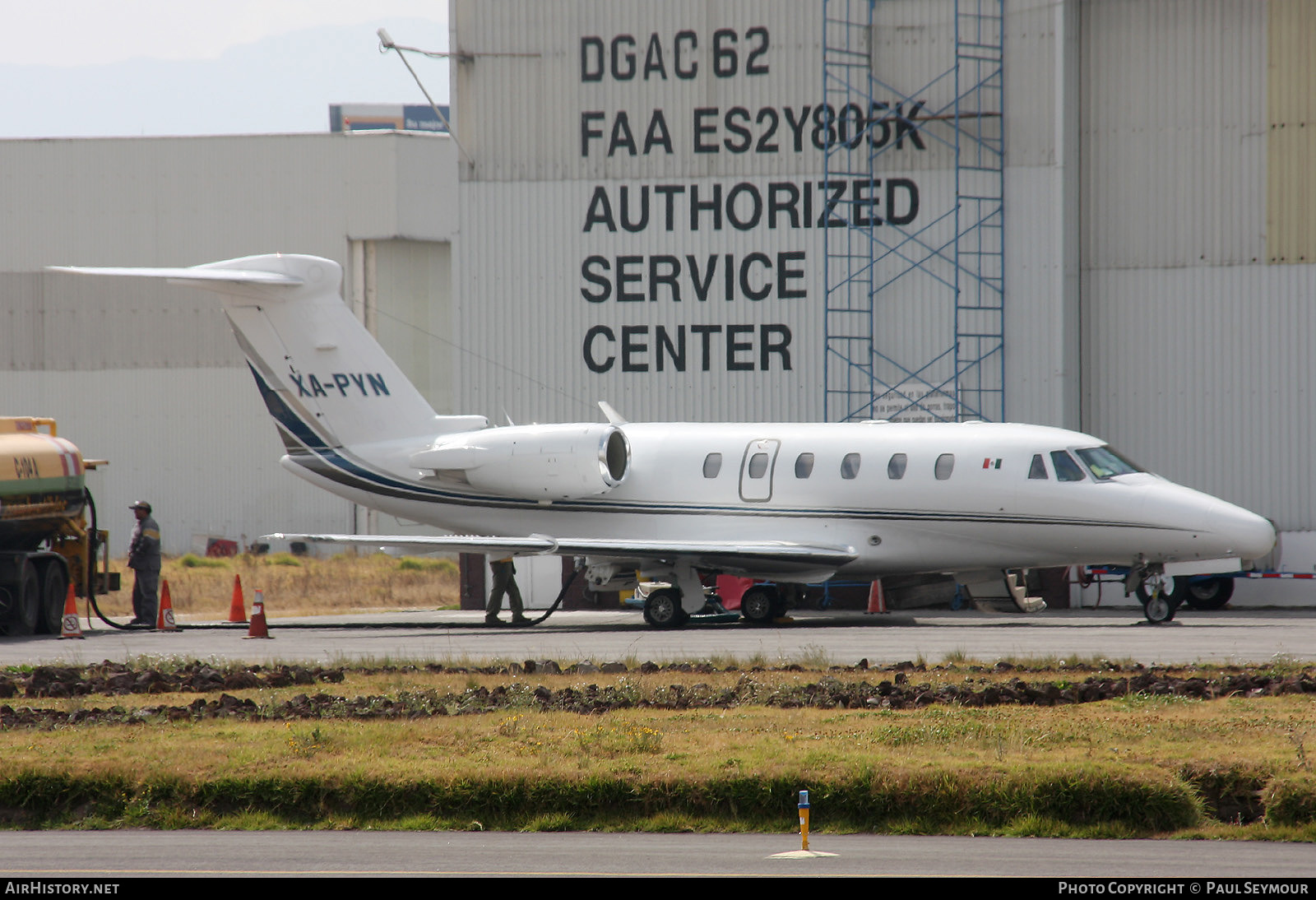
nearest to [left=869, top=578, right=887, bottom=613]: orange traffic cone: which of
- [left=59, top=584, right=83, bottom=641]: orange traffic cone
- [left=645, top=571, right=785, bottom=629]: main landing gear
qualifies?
[left=645, top=571, right=785, bottom=629]: main landing gear

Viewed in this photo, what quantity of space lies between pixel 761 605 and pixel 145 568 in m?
9.37

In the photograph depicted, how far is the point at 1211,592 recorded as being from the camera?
26562 millimetres

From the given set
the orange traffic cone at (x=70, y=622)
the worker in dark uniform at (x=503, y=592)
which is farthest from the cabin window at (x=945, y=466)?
the orange traffic cone at (x=70, y=622)

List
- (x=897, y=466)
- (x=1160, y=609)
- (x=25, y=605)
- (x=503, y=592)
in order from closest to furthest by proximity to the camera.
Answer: (x=25, y=605) < (x=1160, y=609) < (x=897, y=466) < (x=503, y=592)

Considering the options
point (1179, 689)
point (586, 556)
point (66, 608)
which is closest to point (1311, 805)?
point (1179, 689)

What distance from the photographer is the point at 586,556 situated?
904 inches

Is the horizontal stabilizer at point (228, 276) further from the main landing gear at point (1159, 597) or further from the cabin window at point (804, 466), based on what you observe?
the main landing gear at point (1159, 597)

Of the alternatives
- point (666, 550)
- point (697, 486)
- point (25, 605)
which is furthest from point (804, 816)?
point (25, 605)

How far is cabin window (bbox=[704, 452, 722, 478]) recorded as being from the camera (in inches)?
957

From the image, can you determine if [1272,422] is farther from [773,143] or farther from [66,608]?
[66,608]

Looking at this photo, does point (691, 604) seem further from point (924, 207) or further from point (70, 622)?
point (924, 207)

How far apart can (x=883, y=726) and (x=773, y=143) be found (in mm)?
21064

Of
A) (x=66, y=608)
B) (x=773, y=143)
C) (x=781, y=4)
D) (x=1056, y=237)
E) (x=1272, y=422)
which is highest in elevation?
(x=781, y=4)

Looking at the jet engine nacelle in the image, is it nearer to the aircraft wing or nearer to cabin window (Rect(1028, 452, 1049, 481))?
the aircraft wing
